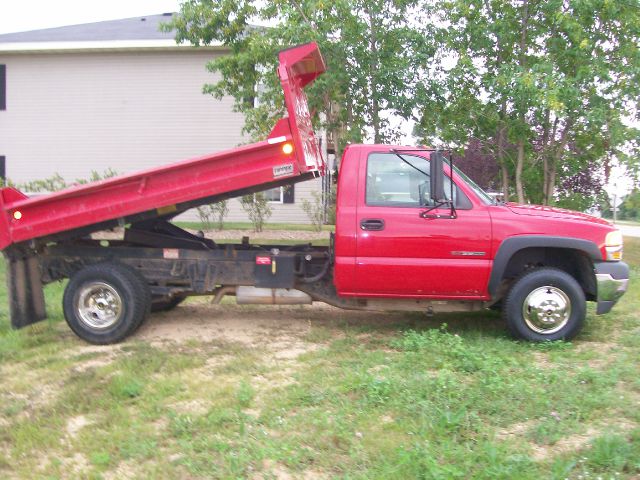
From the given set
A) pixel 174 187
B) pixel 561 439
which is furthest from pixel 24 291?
pixel 561 439

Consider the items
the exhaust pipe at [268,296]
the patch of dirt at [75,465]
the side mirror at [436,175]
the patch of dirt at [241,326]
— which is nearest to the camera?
the patch of dirt at [75,465]

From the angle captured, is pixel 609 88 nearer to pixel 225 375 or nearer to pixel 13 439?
pixel 225 375

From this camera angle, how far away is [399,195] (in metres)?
5.59

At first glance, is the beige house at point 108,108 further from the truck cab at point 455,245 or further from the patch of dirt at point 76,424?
the patch of dirt at point 76,424

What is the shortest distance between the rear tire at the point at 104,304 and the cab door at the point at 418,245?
2.30 m

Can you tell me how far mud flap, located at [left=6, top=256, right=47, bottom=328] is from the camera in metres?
5.86

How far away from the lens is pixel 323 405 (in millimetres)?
4133

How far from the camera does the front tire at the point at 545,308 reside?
5469mm

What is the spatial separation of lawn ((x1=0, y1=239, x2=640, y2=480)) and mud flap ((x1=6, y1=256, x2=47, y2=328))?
25cm

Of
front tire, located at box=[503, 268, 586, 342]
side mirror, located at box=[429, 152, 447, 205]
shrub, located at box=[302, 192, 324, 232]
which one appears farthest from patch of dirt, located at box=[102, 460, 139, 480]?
shrub, located at box=[302, 192, 324, 232]

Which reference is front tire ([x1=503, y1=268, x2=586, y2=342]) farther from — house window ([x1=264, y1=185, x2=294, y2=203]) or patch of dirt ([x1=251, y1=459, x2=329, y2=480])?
house window ([x1=264, y1=185, x2=294, y2=203])

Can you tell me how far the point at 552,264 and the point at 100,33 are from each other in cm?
1634

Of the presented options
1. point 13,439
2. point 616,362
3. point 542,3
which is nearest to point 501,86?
point 542,3

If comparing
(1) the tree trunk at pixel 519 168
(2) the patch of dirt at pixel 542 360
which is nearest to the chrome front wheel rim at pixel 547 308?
(2) the patch of dirt at pixel 542 360
